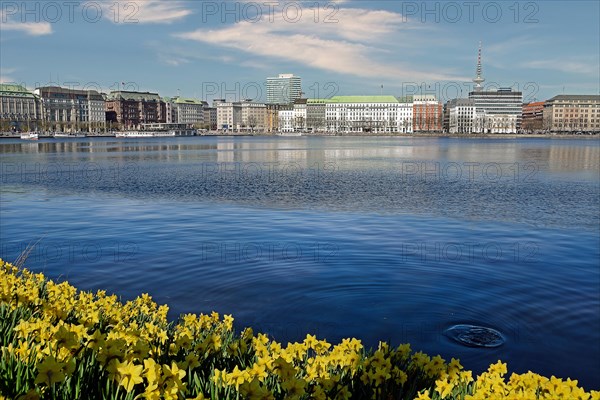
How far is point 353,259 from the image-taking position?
640 inches

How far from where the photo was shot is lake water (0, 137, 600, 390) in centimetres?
1108

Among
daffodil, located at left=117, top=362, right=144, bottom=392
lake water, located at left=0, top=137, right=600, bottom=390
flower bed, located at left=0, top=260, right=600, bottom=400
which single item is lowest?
lake water, located at left=0, top=137, right=600, bottom=390

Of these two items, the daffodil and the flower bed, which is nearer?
the daffodil

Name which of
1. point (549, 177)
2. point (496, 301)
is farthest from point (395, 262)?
point (549, 177)

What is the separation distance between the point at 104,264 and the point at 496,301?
10.3m

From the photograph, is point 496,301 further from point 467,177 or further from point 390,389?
point 467,177

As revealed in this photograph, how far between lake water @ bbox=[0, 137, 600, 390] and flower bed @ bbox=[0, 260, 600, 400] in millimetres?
4085

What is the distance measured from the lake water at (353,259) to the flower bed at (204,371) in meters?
4.09

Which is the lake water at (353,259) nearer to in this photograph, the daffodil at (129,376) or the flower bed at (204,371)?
the flower bed at (204,371)

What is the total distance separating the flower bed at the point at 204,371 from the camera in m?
3.95
